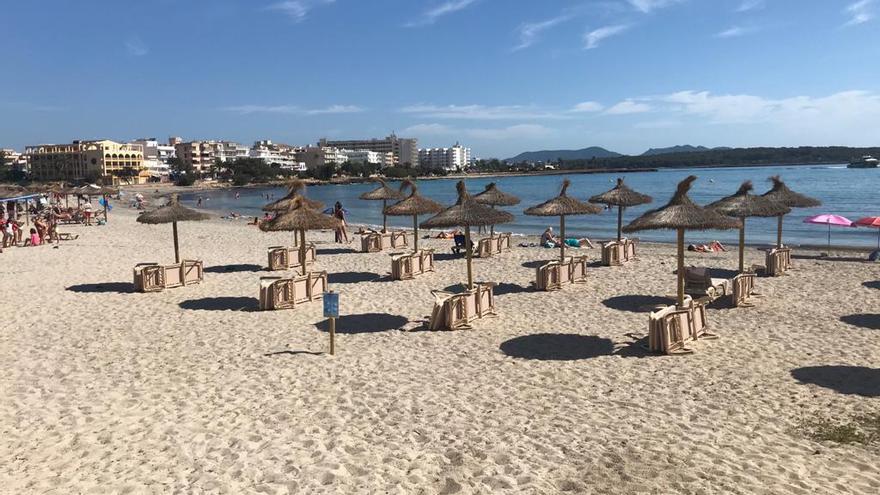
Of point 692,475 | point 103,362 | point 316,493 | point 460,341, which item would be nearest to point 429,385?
point 460,341

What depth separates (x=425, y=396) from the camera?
6.53 metres

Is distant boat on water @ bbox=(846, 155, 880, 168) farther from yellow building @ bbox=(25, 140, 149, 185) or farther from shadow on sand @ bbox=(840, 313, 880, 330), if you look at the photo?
yellow building @ bbox=(25, 140, 149, 185)

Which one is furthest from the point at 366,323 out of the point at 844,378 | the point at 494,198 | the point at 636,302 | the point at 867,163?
the point at 867,163

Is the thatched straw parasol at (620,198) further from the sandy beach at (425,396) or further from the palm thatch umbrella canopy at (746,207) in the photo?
the sandy beach at (425,396)

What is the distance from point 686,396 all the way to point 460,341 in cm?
322

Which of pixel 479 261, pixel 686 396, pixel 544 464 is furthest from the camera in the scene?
pixel 479 261

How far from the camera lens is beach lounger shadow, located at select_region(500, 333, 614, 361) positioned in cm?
790

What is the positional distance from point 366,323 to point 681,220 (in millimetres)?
4961

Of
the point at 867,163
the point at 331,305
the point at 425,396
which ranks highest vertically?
the point at 867,163

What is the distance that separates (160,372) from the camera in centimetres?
739

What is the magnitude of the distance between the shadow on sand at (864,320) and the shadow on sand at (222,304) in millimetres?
9617

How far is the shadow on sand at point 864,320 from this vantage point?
914 cm

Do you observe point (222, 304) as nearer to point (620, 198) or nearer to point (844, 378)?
point (844, 378)

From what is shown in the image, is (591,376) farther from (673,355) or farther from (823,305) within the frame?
(823,305)
